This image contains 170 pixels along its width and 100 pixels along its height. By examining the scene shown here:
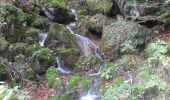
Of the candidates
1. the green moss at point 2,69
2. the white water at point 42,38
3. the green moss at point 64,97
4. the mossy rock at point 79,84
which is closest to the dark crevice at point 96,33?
the white water at point 42,38

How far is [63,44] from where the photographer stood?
11555mm

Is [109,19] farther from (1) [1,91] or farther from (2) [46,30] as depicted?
(1) [1,91]

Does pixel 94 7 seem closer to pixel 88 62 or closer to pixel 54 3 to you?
pixel 54 3

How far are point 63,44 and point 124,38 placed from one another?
2.40m

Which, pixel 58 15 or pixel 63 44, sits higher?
pixel 58 15

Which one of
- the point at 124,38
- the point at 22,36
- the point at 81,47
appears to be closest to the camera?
the point at 124,38

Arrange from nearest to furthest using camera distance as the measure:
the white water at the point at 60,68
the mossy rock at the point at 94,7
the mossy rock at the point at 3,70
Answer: the mossy rock at the point at 3,70 → the white water at the point at 60,68 → the mossy rock at the point at 94,7

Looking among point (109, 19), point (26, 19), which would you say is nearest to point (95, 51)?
point (109, 19)

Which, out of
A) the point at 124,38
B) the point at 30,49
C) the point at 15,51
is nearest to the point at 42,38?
the point at 30,49

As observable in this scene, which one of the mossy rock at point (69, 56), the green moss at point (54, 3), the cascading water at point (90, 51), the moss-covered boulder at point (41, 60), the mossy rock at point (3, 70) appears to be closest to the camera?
the cascading water at point (90, 51)

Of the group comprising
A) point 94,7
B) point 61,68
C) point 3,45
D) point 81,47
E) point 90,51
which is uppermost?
point 94,7

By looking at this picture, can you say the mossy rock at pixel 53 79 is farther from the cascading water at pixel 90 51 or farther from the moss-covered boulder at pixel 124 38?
the moss-covered boulder at pixel 124 38

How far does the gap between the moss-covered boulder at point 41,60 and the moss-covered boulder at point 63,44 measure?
564 mm

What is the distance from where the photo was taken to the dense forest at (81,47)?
922 cm
